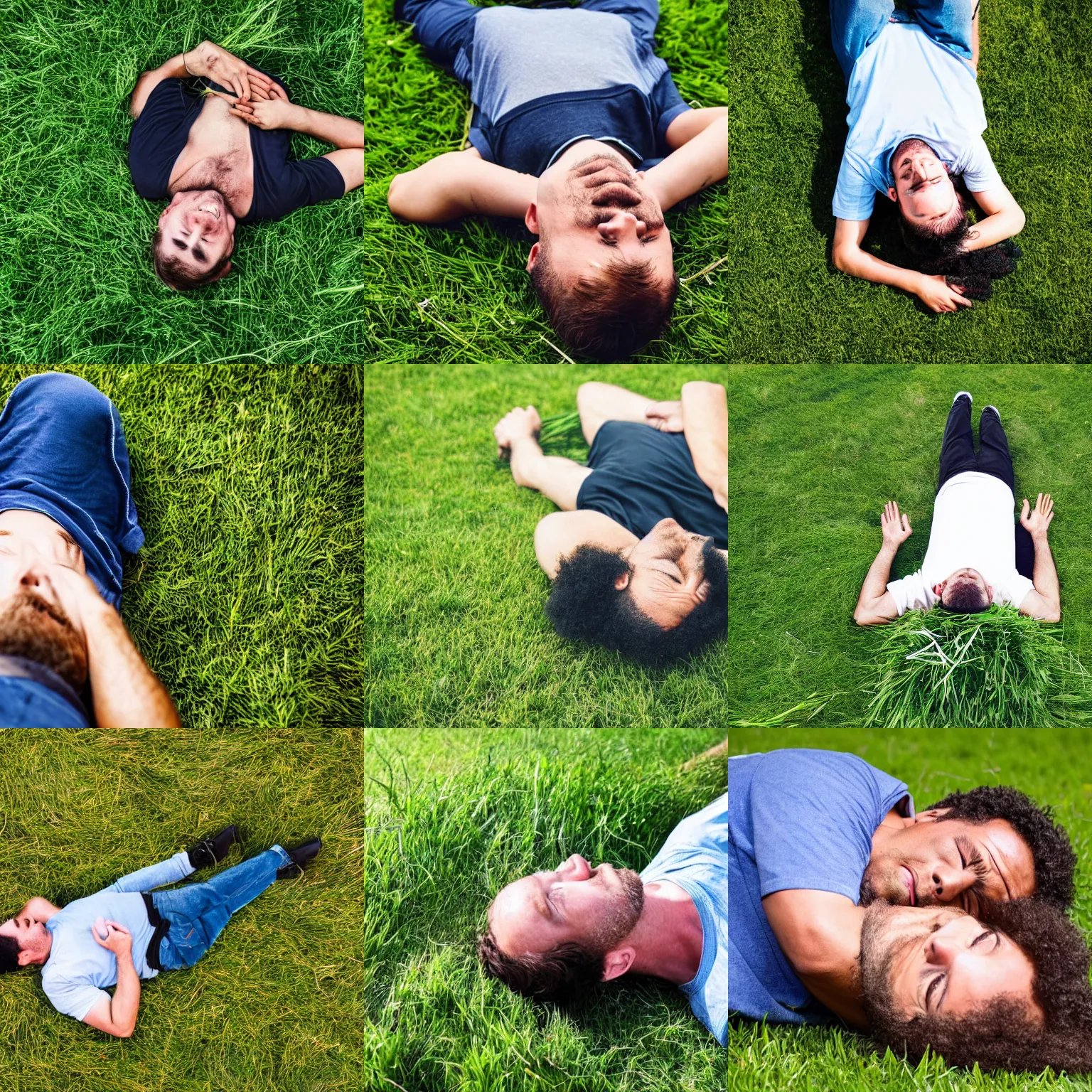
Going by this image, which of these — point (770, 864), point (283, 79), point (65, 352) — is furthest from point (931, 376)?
point (65, 352)

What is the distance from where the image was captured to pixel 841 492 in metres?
3.55

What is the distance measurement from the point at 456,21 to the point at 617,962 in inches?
138

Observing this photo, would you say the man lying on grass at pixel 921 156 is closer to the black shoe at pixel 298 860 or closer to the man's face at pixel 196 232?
the man's face at pixel 196 232

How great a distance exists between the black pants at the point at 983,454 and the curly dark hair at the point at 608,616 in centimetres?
118

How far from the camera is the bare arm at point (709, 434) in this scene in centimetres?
349

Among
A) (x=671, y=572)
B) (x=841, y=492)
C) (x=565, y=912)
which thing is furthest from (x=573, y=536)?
(x=565, y=912)

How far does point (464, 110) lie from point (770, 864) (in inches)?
118

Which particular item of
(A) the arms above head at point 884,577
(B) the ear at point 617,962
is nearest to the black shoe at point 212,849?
(B) the ear at point 617,962

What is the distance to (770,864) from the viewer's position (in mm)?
2889

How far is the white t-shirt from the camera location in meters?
3.44

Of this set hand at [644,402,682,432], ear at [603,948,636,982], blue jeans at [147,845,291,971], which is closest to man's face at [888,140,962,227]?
hand at [644,402,682,432]

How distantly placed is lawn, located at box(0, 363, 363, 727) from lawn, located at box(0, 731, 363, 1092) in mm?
203

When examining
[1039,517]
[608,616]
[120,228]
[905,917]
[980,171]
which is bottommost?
[905,917]

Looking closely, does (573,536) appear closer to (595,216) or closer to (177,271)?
(595,216)
